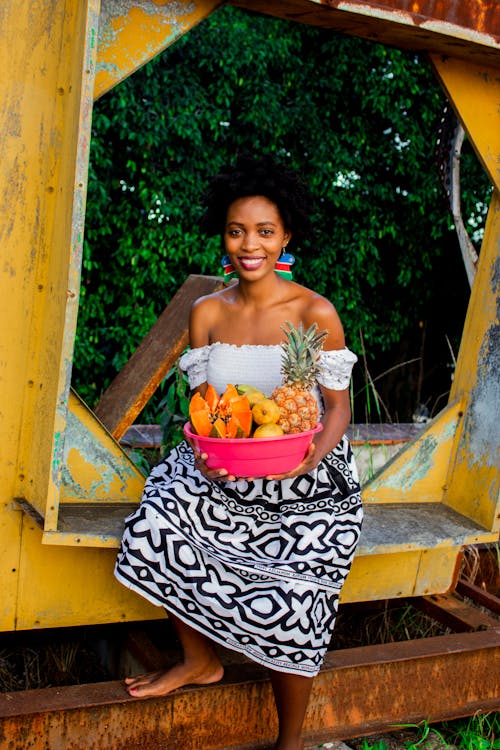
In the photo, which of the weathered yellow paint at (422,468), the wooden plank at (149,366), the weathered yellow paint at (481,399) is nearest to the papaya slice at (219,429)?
the wooden plank at (149,366)

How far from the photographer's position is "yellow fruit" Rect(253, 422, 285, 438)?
9.14 ft

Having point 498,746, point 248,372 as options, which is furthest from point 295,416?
point 498,746

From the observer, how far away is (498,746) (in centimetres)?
345

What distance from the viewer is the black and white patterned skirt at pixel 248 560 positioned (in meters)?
2.88

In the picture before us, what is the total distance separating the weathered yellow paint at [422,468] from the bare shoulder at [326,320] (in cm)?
88

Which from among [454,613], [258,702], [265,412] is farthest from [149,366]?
[454,613]

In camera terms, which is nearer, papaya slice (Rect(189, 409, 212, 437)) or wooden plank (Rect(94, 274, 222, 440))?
papaya slice (Rect(189, 409, 212, 437))

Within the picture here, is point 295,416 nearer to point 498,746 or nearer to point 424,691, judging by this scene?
point 424,691

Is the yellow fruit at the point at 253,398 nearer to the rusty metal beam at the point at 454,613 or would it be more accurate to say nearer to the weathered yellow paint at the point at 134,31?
the weathered yellow paint at the point at 134,31

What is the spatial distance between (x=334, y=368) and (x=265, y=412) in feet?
1.91

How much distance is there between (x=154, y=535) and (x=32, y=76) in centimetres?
166

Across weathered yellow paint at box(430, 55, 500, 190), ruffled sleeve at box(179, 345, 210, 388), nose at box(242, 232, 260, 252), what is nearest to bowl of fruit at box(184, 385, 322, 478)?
ruffled sleeve at box(179, 345, 210, 388)

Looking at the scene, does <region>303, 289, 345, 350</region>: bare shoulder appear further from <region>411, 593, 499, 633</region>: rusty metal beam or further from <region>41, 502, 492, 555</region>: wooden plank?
<region>411, 593, 499, 633</region>: rusty metal beam

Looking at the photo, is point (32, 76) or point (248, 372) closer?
point (32, 76)
